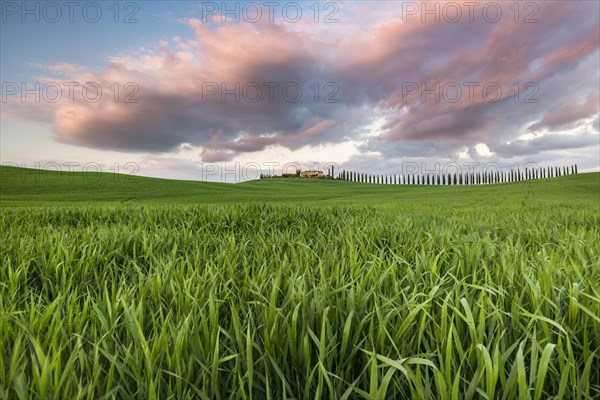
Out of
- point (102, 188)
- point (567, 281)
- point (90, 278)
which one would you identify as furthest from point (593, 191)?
point (102, 188)

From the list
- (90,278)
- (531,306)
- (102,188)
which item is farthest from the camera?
(102,188)

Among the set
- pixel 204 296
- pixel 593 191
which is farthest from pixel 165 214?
pixel 593 191

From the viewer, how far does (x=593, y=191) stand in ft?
94.9

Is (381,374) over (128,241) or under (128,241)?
under

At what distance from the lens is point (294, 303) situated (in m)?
1.46

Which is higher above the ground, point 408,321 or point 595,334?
point 408,321

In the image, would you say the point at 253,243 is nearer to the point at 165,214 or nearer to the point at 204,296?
the point at 204,296

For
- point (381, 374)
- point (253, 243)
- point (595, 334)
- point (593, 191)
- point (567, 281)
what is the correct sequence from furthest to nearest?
1. point (593, 191)
2. point (253, 243)
3. point (567, 281)
4. point (595, 334)
5. point (381, 374)

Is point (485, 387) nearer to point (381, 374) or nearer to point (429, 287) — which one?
point (381, 374)

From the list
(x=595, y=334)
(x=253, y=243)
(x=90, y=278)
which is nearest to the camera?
(x=595, y=334)

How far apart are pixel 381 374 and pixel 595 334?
105cm

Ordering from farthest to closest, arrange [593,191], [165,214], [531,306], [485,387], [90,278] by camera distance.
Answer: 1. [593,191]
2. [165,214]
3. [90,278]
4. [531,306]
5. [485,387]

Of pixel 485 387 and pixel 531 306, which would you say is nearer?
pixel 485 387

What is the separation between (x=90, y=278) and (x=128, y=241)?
886 mm
